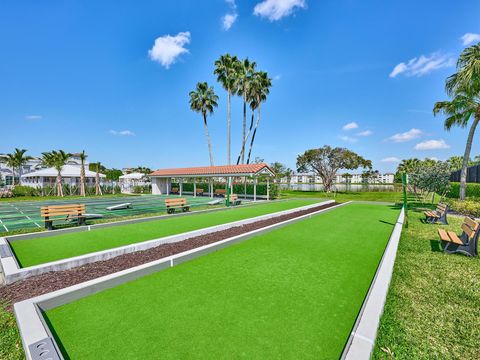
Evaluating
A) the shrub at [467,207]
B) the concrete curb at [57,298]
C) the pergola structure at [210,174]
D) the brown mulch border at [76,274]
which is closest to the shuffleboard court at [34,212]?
the pergola structure at [210,174]

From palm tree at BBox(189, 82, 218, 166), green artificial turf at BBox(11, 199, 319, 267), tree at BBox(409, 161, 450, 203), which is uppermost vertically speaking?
palm tree at BBox(189, 82, 218, 166)

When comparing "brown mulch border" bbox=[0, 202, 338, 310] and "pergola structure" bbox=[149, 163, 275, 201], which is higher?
"pergola structure" bbox=[149, 163, 275, 201]

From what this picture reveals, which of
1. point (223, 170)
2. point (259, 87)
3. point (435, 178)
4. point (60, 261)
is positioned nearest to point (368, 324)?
point (60, 261)

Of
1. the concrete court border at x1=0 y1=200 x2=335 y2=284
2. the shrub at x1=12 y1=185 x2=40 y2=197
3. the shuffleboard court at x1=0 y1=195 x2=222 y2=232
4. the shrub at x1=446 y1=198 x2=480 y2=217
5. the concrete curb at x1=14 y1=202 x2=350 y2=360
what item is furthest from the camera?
the shrub at x1=12 y1=185 x2=40 y2=197

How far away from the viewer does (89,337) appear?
117 inches

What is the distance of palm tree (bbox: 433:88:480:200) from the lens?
14.9m

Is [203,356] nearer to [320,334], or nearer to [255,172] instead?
[320,334]

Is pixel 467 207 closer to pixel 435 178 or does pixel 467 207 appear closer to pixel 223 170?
pixel 435 178

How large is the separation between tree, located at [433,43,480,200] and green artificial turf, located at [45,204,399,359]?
49.0 feet

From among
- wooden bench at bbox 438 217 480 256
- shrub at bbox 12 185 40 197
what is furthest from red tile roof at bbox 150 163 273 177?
wooden bench at bbox 438 217 480 256

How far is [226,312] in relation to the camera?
3541 millimetres

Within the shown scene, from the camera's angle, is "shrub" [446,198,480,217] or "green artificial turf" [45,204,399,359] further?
"shrub" [446,198,480,217]

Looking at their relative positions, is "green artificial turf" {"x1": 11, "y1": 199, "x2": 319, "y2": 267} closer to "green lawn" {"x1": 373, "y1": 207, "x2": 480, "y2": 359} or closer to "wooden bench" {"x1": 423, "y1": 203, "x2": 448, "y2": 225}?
"green lawn" {"x1": 373, "y1": 207, "x2": 480, "y2": 359}

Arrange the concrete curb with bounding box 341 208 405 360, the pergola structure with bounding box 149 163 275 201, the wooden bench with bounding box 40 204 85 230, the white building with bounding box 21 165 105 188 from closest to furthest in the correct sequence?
the concrete curb with bounding box 341 208 405 360 → the wooden bench with bounding box 40 204 85 230 → the pergola structure with bounding box 149 163 275 201 → the white building with bounding box 21 165 105 188
